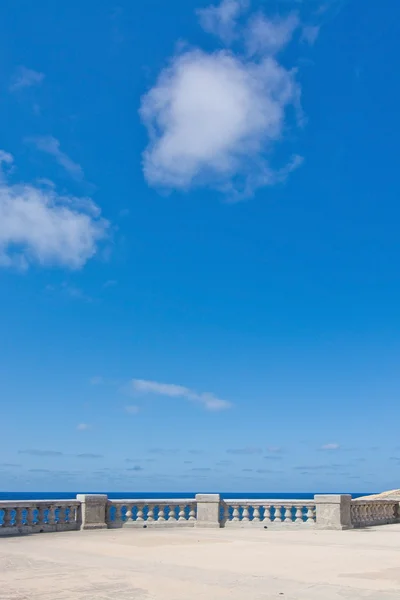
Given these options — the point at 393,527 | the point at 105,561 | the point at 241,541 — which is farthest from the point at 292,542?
the point at 393,527

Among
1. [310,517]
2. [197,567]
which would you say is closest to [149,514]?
[310,517]

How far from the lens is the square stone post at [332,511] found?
21859 mm

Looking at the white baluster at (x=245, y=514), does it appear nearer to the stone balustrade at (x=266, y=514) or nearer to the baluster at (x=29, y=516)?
the stone balustrade at (x=266, y=514)

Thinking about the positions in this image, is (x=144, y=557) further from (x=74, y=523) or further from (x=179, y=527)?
(x=179, y=527)

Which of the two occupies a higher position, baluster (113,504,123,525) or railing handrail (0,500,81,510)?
railing handrail (0,500,81,510)

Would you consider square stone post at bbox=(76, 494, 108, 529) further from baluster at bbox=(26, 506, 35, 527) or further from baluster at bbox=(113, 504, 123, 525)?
baluster at bbox=(26, 506, 35, 527)

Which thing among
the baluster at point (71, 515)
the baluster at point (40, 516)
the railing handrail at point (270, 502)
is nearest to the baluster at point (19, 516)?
the baluster at point (40, 516)

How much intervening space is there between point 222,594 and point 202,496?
13683 millimetres

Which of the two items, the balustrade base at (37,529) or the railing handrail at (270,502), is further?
the railing handrail at (270,502)

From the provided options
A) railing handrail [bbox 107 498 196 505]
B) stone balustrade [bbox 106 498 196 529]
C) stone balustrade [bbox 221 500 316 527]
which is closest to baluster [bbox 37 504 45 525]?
stone balustrade [bbox 106 498 196 529]

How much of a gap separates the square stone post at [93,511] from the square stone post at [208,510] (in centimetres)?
361

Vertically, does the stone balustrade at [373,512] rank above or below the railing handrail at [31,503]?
below

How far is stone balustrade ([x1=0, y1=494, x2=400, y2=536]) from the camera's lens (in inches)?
763

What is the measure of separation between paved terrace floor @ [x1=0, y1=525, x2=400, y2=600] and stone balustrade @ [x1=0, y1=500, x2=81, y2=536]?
0.71 meters
